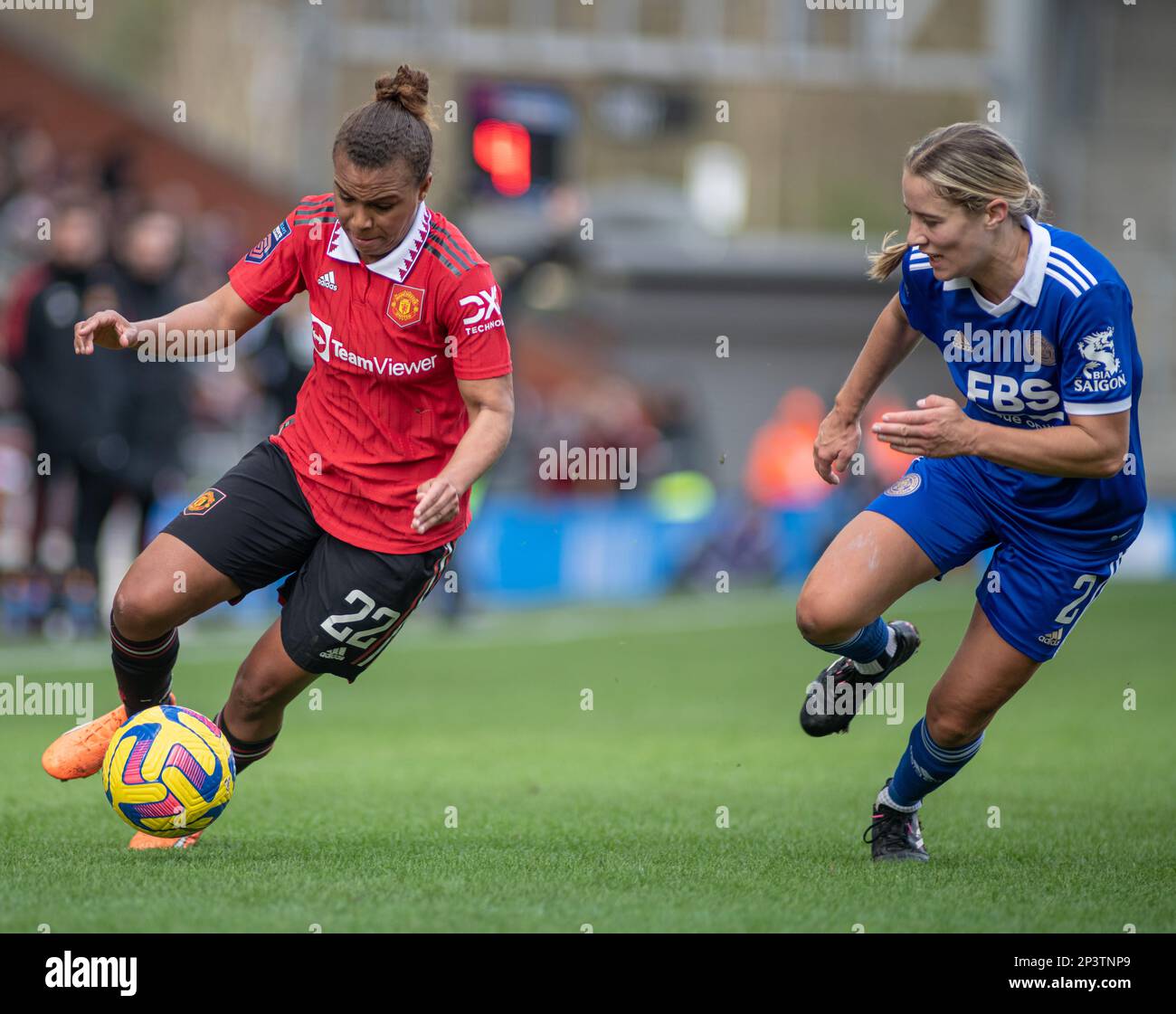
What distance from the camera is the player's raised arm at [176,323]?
5.23 m

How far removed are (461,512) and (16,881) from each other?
185cm

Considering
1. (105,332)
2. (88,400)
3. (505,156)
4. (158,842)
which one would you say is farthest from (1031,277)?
(88,400)

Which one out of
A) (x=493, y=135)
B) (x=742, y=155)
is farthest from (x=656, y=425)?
(x=742, y=155)

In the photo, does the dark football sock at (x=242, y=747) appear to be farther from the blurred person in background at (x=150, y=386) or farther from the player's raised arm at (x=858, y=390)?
the blurred person in background at (x=150, y=386)

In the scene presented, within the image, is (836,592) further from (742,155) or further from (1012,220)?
(742,155)

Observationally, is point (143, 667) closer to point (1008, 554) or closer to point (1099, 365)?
point (1008, 554)

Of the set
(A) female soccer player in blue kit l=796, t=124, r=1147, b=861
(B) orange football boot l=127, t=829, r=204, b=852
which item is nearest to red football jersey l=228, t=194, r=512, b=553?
(B) orange football boot l=127, t=829, r=204, b=852

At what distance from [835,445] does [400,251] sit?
1.73 meters

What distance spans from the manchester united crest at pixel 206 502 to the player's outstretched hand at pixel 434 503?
93 cm

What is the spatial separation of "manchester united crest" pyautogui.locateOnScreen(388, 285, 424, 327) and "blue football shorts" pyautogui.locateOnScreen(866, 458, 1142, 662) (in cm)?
177

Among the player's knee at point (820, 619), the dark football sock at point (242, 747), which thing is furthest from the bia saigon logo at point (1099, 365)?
the dark football sock at point (242, 747)

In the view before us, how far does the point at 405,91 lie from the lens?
5.02m

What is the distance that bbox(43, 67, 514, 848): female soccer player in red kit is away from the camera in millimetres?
5102
